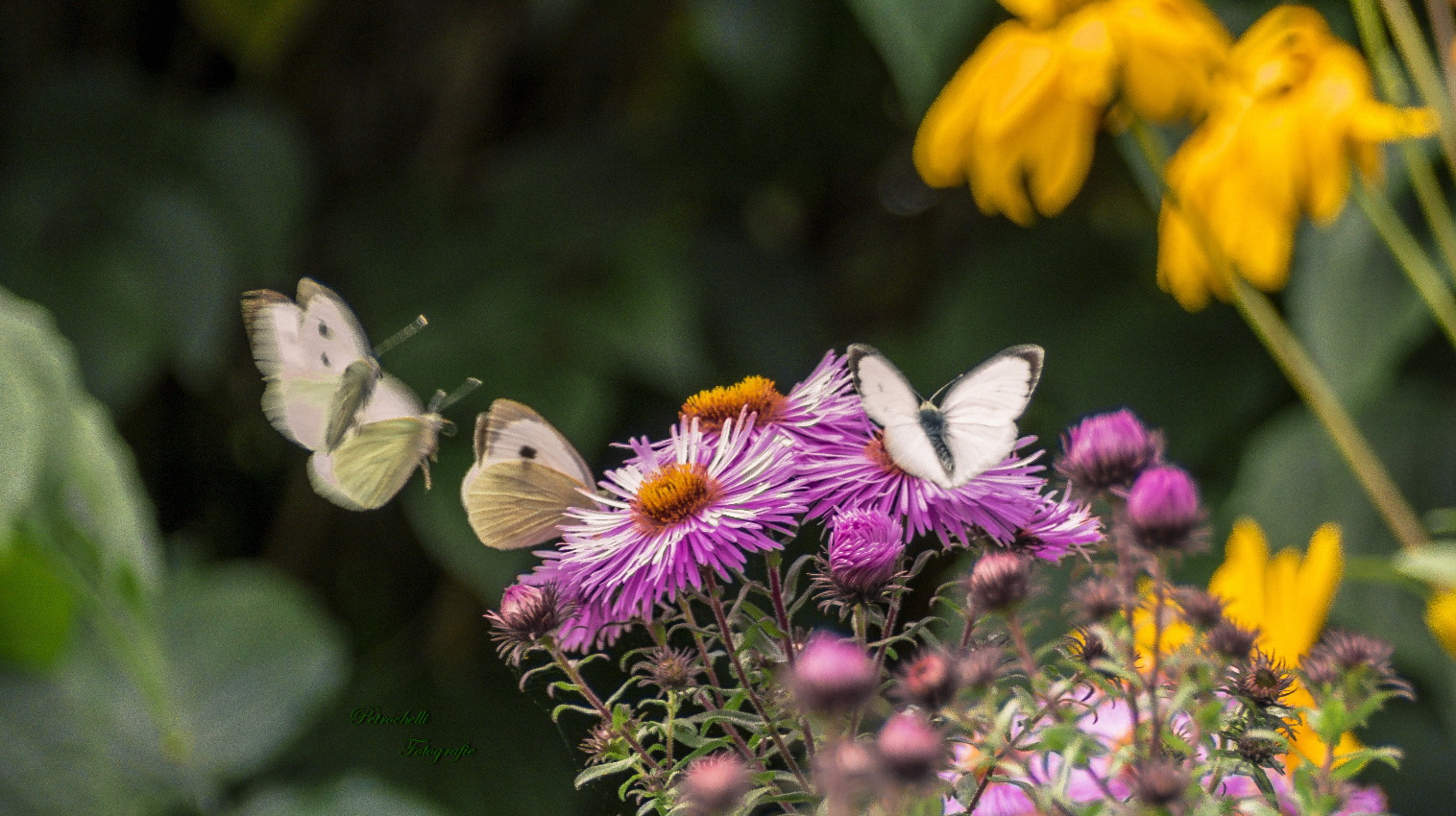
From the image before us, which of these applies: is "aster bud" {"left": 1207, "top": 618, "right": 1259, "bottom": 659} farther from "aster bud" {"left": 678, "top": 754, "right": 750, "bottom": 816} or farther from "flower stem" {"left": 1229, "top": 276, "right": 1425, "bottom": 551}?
"flower stem" {"left": 1229, "top": 276, "right": 1425, "bottom": 551}

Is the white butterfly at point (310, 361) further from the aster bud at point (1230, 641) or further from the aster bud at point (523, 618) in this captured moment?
the aster bud at point (1230, 641)

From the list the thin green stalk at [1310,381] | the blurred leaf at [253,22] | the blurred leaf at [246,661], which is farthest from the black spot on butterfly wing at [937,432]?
the blurred leaf at [253,22]

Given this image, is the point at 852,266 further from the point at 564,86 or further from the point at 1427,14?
the point at 1427,14

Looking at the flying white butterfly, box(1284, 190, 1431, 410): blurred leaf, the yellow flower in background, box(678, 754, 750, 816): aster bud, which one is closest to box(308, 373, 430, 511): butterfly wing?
the flying white butterfly

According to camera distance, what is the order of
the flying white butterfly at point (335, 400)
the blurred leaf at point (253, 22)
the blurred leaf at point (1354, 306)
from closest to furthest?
the flying white butterfly at point (335, 400)
the blurred leaf at point (1354, 306)
the blurred leaf at point (253, 22)

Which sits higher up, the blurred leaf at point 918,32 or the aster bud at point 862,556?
the blurred leaf at point 918,32

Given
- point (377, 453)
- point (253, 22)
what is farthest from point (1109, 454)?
point (253, 22)
